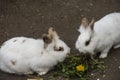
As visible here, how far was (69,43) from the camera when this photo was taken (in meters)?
5.59

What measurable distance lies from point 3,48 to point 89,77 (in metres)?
1.20

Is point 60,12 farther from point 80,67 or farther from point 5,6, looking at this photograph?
point 80,67

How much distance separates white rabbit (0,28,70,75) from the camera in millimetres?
4902

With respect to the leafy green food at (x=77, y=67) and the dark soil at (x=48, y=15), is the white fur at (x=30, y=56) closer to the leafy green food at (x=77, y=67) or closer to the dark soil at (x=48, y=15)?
the leafy green food at (x=77, y=67)

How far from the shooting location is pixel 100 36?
499 centimetres

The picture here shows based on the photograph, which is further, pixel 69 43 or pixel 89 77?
pixel 69 43

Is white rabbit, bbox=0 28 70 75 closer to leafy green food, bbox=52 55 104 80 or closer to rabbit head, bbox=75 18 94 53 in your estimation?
leafy green food, bbox=52 55 104 80

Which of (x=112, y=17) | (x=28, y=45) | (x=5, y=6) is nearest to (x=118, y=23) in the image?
(x=112, y=17)

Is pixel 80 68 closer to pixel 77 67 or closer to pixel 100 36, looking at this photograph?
pixel 77 67

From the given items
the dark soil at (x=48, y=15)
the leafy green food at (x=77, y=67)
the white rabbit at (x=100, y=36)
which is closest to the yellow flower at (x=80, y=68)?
the leafy green food at (x=77, y=67)

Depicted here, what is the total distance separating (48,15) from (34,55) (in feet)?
5.29

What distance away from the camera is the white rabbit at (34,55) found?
16.1 feet

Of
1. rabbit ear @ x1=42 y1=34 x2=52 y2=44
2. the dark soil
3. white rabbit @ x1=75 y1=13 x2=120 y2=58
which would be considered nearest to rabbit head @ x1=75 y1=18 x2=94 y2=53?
white rabbit @ x1=75 y1=13 x2=120 y2=58

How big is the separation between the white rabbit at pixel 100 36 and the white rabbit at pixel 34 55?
0.29m
